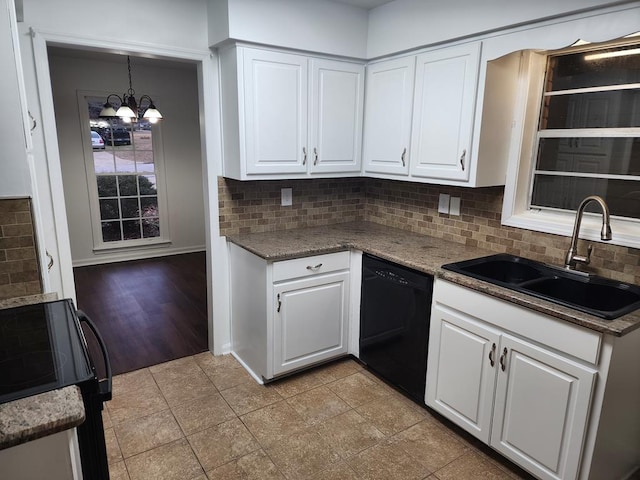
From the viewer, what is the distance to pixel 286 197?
3072 millimetres

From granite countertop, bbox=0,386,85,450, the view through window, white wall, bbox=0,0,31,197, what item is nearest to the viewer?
granite countertop, bbox=0,386,85,450

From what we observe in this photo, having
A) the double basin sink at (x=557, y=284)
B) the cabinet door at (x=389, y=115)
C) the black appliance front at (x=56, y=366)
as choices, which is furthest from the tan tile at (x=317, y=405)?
the cabinet door at (x=389, y=115)

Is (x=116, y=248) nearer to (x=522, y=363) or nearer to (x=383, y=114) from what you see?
(x=383, y=114)

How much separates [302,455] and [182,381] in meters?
1.03

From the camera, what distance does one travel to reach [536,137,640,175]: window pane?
2016mm

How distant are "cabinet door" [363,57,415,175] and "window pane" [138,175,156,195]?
3.63 meters

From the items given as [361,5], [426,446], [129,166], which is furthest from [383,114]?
[129,166]

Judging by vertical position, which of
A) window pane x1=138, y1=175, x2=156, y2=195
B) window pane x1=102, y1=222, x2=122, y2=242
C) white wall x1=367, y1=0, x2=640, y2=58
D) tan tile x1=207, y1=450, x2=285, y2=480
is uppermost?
white wall x1=367, y1=0, x2=640, y2=58

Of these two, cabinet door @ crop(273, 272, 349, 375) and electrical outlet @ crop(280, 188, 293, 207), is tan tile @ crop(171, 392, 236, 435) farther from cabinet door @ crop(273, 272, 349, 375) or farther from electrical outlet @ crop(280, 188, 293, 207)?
electrical outlet @ crop(280, 188, 293, 207)

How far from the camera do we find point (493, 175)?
2.37m

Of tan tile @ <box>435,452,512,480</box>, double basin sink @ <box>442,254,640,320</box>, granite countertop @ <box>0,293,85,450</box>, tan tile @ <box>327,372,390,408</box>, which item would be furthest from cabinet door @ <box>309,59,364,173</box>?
granite countertop @ <box>0,293,85,450</box>

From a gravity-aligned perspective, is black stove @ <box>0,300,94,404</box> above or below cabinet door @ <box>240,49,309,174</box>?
below

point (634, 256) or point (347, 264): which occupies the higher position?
point (634, 256)

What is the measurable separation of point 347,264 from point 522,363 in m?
1.22
